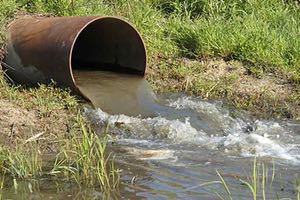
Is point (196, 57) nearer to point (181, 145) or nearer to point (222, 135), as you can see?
point (222, 135)

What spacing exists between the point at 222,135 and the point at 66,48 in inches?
68.6

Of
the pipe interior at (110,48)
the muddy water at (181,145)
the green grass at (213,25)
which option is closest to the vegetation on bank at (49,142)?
the muddy water at (181,145)

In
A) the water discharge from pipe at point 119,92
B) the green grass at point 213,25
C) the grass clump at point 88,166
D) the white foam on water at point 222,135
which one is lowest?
the white foam on water at point 222,135

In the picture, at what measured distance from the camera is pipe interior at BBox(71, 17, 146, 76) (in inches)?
291

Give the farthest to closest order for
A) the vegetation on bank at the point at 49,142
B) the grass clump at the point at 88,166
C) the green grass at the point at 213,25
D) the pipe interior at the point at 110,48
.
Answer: the green grass at the point at 213,25 → the pipe interior at the point at 110,48 → the vegetation on bank at the point at 49,142 → the grass clump at the point at 88,166

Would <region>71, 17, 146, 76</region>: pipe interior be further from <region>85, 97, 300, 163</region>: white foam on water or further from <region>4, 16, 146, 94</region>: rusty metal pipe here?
<region>85, 97, 300, 163</region>: white foam on water

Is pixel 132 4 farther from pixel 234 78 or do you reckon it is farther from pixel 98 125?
pixel 98 125

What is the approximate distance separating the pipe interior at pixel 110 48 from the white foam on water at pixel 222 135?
1158 mm

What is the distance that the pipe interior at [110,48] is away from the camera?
291 inches

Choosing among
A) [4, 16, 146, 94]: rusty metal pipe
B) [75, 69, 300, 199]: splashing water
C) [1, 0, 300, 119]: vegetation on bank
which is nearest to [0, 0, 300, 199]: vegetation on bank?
[1, 0, 300, 119]: vegetation on bank

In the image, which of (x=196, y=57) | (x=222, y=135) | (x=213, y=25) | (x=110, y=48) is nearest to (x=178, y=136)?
(x=222, y=135)

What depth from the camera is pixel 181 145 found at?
5.77m

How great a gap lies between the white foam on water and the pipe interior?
1.16m

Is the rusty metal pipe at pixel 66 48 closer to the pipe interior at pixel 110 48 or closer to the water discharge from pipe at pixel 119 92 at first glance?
the pipe interior at pixel 110 48
